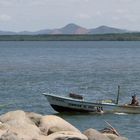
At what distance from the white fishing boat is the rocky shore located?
1122cm

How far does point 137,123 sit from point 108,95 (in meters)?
13.9

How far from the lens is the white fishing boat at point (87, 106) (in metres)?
34.1

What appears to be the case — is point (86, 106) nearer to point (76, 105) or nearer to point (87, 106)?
point (87, 106)

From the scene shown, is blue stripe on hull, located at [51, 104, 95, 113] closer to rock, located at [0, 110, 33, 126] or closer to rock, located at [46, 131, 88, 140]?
rock, located at [0, 110, 33, 126]

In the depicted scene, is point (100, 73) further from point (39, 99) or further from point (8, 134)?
point (8, 134)

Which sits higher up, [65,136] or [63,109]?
[65,136]

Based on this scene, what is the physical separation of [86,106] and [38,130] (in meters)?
14.5

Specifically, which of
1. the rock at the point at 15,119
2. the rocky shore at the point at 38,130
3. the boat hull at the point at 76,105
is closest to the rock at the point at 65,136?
the rocky shore at the point at 38,130

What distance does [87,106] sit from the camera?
1356 inches

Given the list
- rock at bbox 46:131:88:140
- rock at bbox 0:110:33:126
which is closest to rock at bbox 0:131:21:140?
rock at bbox 46:131:88:140

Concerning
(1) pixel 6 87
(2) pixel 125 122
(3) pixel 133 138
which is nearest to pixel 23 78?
(1) pixel 6 87

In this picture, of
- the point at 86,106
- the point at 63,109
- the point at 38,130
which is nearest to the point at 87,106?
the point at 86,106

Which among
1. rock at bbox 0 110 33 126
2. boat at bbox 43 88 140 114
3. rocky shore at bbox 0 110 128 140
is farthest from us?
boat at bbox 43 88 140 114

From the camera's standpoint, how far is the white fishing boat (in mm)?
34094
